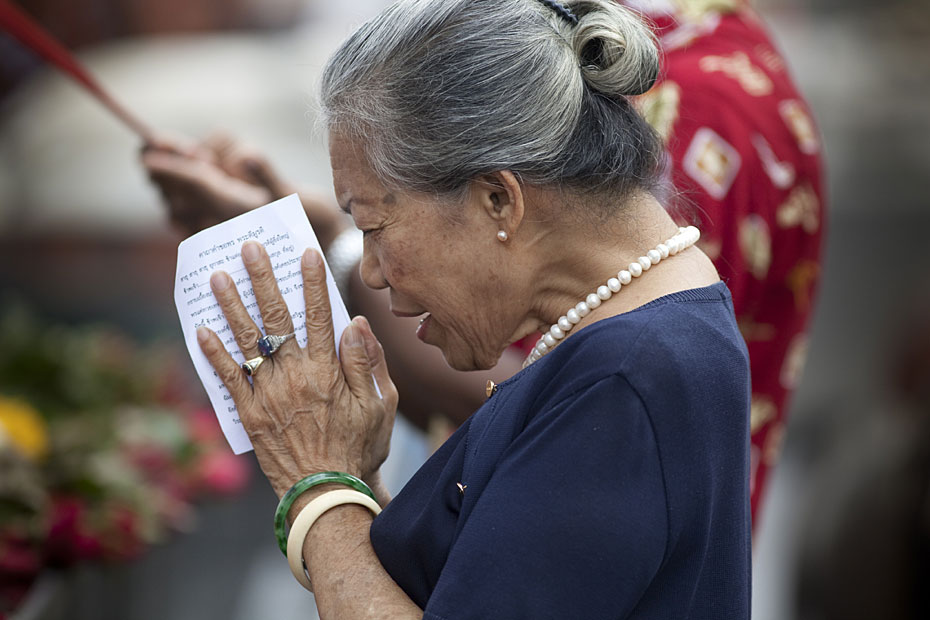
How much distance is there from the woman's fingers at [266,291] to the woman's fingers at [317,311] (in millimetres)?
33

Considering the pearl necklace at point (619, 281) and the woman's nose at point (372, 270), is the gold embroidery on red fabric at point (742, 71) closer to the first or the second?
the pearl necklace at point (619, 281)

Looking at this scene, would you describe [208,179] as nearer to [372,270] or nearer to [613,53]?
[372,270]

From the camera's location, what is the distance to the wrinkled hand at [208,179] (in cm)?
199

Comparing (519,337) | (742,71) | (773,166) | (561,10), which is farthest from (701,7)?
(519,337)

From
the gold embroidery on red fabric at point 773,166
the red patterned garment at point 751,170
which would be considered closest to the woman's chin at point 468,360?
the red patterned garment at point 751,170

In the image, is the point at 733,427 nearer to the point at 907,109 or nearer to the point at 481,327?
the point at 481,327

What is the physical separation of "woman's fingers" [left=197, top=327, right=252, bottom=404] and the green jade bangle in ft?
0.47

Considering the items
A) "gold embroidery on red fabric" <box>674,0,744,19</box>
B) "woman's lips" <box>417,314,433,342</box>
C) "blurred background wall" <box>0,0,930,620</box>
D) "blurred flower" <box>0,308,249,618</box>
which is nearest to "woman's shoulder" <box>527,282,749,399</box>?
"woman's lips" <box>417,314,433,342</box>

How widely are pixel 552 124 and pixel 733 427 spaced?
418 millimetres

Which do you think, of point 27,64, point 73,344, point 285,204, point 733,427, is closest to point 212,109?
point 27,64

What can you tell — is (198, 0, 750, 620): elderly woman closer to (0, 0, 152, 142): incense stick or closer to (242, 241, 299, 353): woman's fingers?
(242, 241, 299, 353): woman's fingers

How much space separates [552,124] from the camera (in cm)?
127

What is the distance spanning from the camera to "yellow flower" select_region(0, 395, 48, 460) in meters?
2.25

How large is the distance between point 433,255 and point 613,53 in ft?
1.09
